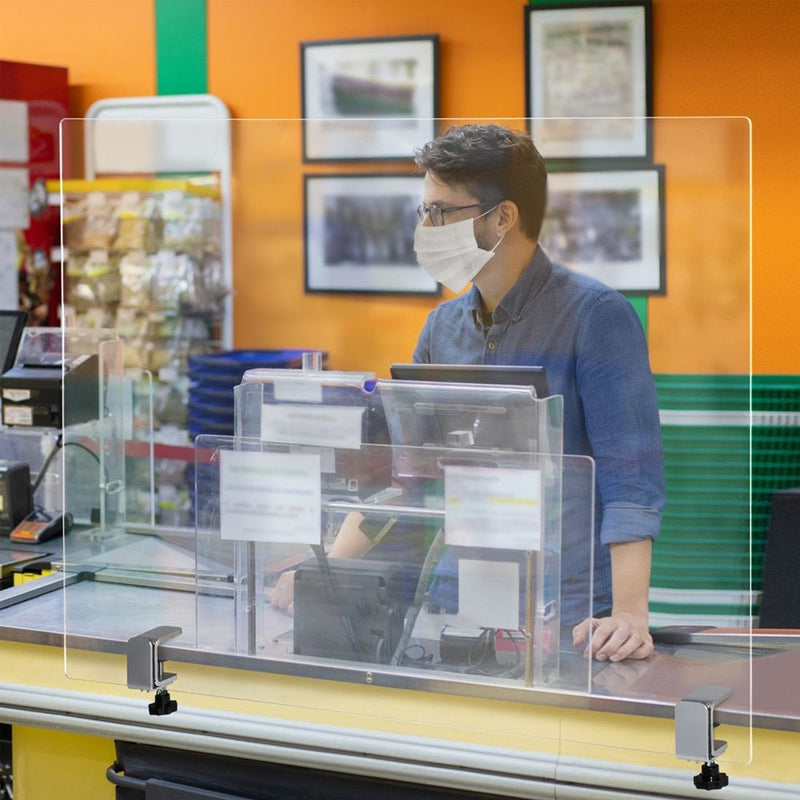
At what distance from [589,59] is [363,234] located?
1.73 m

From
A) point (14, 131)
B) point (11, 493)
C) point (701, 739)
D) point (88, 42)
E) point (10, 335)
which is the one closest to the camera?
point (701, 739)

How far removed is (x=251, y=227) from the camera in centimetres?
422

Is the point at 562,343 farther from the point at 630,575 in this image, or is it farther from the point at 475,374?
the point at 630,575

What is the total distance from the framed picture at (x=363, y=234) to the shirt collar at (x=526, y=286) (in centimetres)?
15

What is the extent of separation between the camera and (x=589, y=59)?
4.95 m

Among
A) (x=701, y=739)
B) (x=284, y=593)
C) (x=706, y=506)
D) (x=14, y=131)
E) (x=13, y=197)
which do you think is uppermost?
(x=14, y=131)

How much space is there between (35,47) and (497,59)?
236cm

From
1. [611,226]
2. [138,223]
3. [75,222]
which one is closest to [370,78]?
[138,223]

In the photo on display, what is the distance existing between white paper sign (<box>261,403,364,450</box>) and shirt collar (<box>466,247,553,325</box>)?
32 centimetres

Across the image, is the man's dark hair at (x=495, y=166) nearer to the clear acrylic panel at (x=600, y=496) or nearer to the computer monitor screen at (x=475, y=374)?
the clear acrylic panel at (x=600, y=496)

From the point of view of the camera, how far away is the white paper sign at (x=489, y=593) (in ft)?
5.88

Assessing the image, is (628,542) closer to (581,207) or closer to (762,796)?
(762,796)

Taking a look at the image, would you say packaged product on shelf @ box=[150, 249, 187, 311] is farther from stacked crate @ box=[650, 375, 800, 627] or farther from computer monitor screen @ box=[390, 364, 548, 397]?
stacked crate @ box=[650, 375, 800, 627]

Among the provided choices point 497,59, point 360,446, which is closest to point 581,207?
point 360,446
